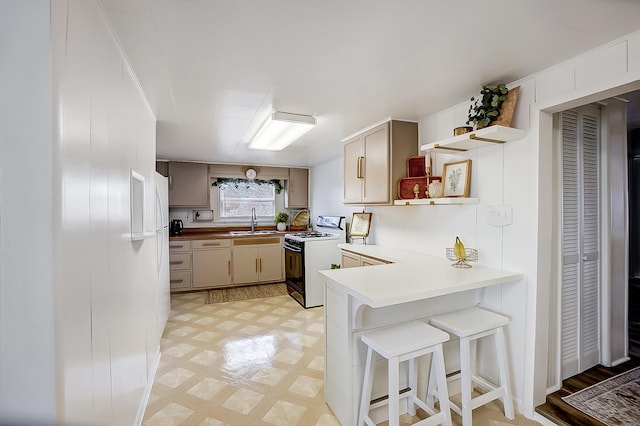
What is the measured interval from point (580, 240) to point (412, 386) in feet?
5.46

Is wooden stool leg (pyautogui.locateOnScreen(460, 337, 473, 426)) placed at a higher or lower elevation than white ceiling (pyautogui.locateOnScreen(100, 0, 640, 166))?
lower

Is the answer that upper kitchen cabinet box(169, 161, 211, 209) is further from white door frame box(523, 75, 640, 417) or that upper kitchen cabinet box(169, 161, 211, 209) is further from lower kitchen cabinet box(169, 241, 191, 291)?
white door frame box(523, 75, 640, 417)

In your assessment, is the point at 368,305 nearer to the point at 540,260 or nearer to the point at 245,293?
the point at 540,260

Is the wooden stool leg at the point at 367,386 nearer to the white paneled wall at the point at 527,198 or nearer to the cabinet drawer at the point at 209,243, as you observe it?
the white paneled wall at the point at 527,198

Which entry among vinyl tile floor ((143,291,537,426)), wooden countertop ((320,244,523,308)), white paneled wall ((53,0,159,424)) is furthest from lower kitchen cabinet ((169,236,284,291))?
wooden countertop ((320,244,523,308))

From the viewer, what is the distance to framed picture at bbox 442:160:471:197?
7.24 ft

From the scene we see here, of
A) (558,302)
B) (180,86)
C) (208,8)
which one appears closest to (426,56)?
(208,8)

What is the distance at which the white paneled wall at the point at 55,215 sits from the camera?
747mm

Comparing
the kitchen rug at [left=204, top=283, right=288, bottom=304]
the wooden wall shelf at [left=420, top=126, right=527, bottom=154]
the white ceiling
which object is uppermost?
the white ceiling

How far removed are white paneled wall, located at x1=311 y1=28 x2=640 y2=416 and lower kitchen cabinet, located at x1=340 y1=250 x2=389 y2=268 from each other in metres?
0.82

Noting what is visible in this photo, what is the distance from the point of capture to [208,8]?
1146mm

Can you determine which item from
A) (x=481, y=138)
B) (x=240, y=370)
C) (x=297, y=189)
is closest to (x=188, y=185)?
(x=297, y=189)

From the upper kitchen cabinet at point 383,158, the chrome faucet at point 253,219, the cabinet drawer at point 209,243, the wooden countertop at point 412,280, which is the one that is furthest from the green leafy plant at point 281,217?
the wooden countertop at point 412,280

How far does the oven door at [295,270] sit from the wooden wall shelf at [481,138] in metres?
2.27
